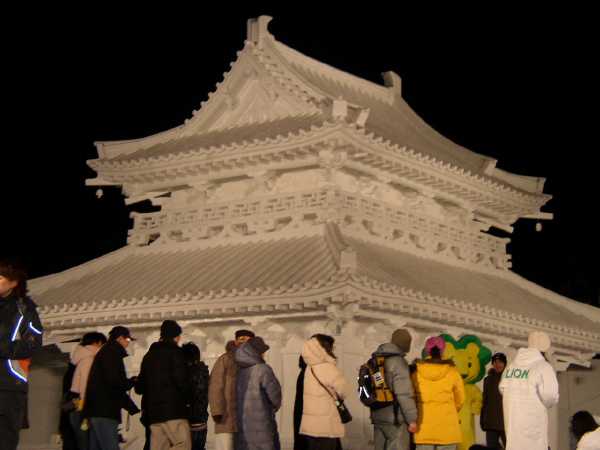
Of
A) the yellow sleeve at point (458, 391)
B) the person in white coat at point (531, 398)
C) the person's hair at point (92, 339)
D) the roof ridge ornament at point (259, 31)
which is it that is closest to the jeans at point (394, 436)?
the yellow sleeve at point (458, 391)

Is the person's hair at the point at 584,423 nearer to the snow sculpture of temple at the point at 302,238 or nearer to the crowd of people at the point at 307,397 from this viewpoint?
the crowd of people at the point at 307,397

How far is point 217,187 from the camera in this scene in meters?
21.0

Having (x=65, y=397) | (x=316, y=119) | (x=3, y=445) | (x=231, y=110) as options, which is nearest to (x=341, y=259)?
(x=316, y=119)

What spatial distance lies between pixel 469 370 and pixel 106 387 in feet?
20.0

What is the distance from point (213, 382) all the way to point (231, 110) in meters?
10.1

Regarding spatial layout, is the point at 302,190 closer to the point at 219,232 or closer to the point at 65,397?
the point at 219,232

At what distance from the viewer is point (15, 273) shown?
886 cm

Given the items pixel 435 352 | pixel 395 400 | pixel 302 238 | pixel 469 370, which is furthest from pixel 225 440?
pixel 302 238

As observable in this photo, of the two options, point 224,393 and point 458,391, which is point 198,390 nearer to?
point 224,393

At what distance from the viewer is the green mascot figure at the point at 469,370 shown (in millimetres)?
14500

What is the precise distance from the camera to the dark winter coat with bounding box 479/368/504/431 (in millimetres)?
14422

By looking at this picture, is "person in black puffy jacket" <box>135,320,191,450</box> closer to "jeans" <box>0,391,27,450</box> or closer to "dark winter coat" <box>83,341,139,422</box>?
"dark winter coat" <box>83,341,139,422</box>

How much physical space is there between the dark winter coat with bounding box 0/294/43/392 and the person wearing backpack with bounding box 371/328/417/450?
423 centimetres

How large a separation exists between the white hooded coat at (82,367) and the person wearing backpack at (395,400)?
10.5 feet
